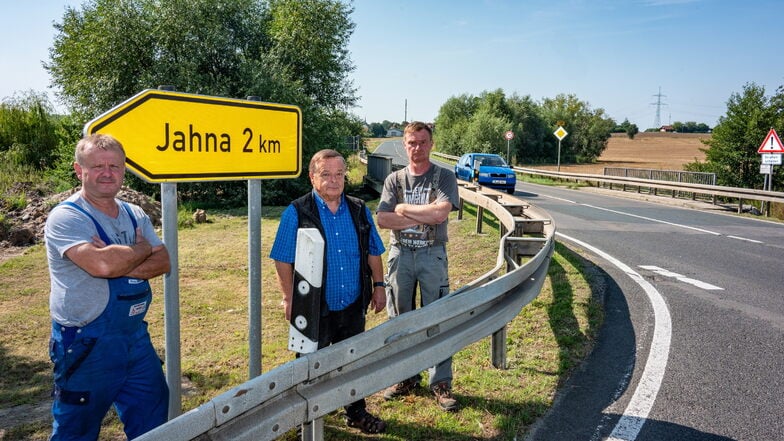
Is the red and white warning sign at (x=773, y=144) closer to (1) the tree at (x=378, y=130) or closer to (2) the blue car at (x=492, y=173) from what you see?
(2) the blue car at (x=492, y=173)

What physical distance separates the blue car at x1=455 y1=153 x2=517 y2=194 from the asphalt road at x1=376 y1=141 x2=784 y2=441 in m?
10.8

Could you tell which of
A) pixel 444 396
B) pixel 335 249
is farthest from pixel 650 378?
pixel 335 249

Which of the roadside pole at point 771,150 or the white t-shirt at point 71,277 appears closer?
the white t-shirt at point 71,277

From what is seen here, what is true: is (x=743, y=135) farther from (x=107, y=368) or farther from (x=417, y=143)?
(x=107, y=368)

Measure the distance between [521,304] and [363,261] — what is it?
1.27m

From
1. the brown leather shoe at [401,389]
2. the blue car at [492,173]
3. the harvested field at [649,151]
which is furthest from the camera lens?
the harvested field at [649,151]

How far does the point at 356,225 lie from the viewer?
3.37 meters

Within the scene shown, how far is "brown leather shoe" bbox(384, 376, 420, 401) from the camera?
155 inches

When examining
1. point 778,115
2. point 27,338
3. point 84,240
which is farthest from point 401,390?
point 778,115

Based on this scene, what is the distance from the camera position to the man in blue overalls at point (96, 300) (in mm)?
2400

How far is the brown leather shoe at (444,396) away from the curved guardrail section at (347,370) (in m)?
0.66

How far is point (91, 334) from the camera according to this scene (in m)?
2.42

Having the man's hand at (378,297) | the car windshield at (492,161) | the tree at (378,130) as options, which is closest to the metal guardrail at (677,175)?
the car windshield at (492,161)

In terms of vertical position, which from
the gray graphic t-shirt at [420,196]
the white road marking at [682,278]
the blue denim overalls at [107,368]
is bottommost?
the white road marking at [682,278]
